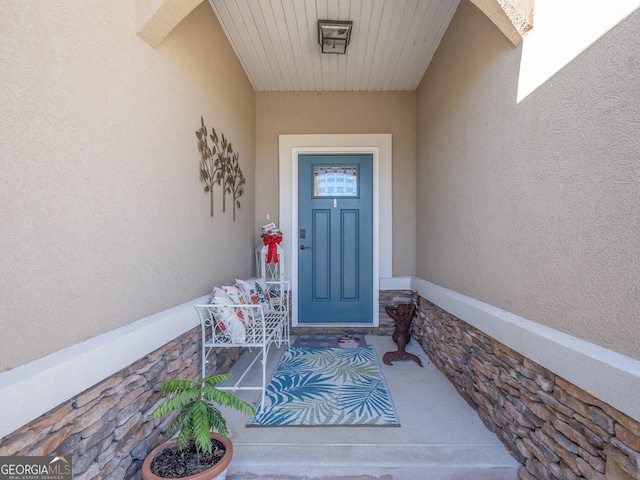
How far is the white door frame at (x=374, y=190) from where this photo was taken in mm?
3844

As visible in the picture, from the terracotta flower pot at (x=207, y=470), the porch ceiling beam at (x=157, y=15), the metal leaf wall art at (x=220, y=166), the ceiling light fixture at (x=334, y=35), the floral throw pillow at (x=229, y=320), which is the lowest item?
the terracotta flower pot at (x=207, y=470)

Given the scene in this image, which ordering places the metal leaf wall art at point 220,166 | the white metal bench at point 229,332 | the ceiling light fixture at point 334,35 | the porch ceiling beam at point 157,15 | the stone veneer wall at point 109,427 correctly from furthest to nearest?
the ceiling light fixture at point 334,35
the metal leaf wall art at point 220,166
the white metal bench at point 229,332
the porch ceiling beam at point 157,15
the stone veneer wall at point 109,427

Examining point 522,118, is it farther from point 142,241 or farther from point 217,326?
point 217,326

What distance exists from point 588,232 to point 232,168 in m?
2.56

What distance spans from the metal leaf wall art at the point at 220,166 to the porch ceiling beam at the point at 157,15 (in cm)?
68

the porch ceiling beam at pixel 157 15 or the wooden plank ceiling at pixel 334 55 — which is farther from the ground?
the wooden plank ceiling at pixel 334 55

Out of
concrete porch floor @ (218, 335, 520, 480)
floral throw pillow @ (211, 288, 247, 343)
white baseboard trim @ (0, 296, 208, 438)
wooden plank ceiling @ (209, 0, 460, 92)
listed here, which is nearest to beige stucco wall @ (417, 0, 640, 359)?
wooden plank ceiling @ (209, 0, 460, 92)

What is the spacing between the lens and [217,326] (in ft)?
7.69

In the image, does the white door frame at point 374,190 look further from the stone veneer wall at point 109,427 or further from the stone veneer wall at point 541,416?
the stone veneer wall at point 109,427

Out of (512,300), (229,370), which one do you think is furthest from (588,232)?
(229,370)

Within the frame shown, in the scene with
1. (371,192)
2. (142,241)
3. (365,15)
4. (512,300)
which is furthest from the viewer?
(371,192)

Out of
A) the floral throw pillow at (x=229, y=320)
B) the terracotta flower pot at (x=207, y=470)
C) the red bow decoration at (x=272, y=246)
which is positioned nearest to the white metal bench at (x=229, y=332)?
the floral throw pillow at (x=229, y=320)

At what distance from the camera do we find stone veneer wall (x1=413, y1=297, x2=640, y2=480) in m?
1.08

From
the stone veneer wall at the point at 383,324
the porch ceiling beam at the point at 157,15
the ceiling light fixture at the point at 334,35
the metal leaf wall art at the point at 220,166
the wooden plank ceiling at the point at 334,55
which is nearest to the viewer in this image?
the porch ceiling beam at the point at 157,15
